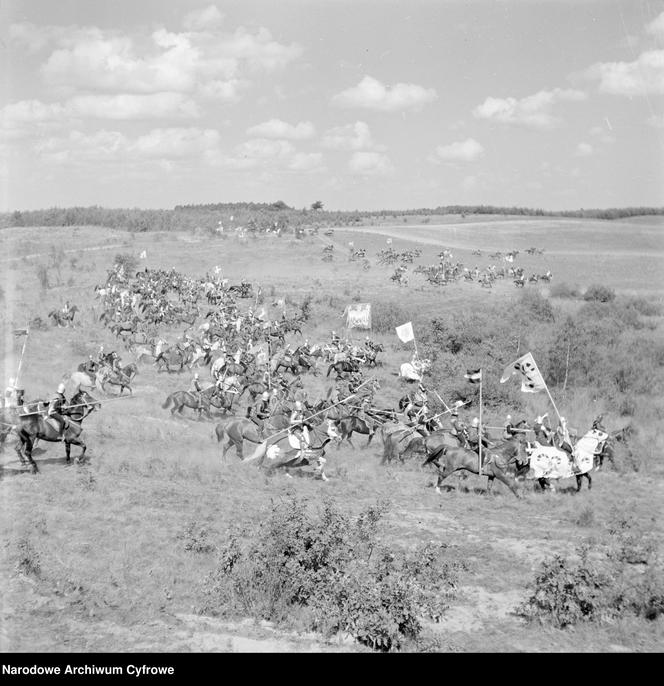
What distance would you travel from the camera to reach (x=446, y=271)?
49.0m

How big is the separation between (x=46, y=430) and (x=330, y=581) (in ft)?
27.6

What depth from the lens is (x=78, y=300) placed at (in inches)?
1684

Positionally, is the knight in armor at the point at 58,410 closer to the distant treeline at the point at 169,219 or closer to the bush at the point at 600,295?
the bush at the point at 600,295

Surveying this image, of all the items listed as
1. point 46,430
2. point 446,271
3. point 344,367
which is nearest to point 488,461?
point 46,430

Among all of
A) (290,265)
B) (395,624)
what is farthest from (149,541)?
(290,265)

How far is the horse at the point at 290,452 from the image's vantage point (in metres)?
16.9

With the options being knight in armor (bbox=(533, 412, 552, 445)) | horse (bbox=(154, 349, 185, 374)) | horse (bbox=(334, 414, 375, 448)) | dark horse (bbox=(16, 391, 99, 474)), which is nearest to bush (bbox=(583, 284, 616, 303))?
horse (bbox=(154, 349, 185, 374))

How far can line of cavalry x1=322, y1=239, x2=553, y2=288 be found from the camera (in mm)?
47875

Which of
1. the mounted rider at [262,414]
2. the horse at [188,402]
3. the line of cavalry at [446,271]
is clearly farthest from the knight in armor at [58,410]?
the line of cavalry at [446,271]

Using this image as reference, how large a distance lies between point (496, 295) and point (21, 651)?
125ft

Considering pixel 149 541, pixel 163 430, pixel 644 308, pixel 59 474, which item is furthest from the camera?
pixel 644 308

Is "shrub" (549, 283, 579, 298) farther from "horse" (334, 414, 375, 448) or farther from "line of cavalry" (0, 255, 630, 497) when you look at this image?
"horse" (334, 414, 375, 448)

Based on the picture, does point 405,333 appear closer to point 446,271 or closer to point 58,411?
point 58,411

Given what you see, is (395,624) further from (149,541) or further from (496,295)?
(496,295)
